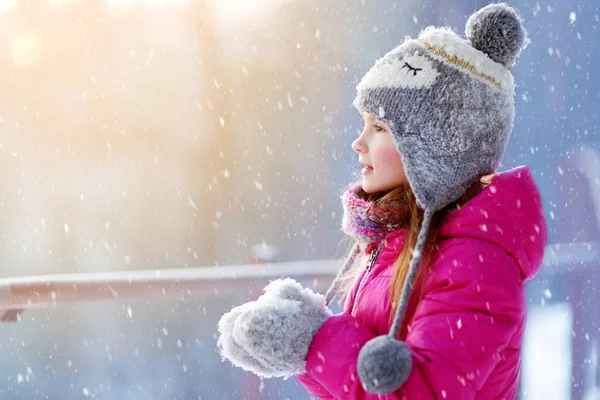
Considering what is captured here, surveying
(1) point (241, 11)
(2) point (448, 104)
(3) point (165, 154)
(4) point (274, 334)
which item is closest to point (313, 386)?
(4) point (274, 334)

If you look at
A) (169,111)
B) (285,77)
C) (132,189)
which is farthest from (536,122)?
(132,189)

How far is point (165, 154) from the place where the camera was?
23.6 feet

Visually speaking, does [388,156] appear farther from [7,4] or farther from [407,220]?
[7,4]

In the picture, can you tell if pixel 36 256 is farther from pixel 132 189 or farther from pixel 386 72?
pixel 386 72

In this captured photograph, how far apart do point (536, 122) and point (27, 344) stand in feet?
18.4

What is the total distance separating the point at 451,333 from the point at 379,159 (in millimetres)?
287

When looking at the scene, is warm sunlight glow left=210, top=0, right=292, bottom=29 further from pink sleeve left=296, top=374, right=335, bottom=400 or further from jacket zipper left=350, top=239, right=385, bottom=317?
pink sleeve left=296, top=374, right=335, bottom=400

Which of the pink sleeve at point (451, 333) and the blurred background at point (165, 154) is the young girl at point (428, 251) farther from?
the blurred background at point (165, 154)

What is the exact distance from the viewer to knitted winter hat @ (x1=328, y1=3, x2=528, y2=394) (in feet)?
2.84

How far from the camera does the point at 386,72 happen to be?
0.91 metres

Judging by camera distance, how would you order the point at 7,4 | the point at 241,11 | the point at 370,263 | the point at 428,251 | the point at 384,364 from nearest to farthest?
the point at 384,364 < the point at 428,251 < the point at 370,263 < the point at 241,11 < the point at 7,4

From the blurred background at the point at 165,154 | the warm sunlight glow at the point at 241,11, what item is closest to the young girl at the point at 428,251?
the blurred background at the point at 165,154

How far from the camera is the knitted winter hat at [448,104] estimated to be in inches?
34.0

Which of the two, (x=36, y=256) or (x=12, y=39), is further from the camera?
(x=36, y=256)
